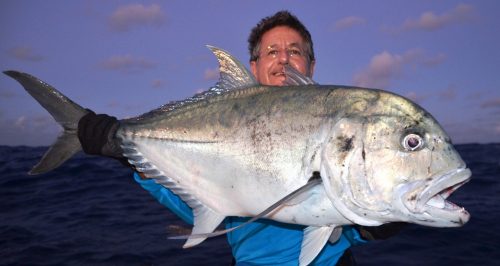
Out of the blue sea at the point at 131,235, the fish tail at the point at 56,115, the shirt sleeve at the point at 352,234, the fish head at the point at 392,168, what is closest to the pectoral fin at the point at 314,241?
the fish head at the point at 392,168

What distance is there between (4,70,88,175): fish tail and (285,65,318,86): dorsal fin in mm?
1791

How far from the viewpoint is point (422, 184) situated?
213 centimetres

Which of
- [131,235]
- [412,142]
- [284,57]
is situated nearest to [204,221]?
[412,142]

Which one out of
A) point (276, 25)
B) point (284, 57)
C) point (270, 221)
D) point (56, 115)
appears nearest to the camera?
point (56, 115)

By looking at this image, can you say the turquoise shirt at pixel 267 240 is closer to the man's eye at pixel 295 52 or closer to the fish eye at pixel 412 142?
the fish eye at pixel 412 142

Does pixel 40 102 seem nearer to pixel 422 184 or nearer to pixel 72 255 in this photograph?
pixel 422 184

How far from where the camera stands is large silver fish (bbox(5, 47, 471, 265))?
85.7 inches

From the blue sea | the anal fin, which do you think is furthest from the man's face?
the blue sea

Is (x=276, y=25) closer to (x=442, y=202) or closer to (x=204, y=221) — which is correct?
(x=204, y=221)

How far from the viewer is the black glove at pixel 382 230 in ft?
9.71

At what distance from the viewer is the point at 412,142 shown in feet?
7.20

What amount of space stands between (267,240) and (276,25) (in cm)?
252

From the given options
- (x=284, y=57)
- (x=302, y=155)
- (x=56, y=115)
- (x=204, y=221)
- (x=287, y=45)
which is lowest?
(x=204, y=221)

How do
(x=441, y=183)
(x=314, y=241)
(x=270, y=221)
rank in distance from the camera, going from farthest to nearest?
(x=270, y=221)
(x=314, y=241)
(x=441, y=183)
